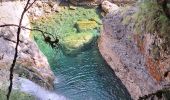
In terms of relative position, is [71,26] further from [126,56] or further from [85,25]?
[126,56]

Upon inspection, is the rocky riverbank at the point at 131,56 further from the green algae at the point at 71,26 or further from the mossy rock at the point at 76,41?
the green algae at the point at 71,26

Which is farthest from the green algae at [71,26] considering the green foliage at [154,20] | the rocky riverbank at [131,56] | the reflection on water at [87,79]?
the green foliage at [154,20]

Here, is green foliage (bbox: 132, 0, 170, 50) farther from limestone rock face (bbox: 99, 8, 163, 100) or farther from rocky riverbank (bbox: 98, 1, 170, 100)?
limestone rock face (bbox: 99, 8, 163, 100)

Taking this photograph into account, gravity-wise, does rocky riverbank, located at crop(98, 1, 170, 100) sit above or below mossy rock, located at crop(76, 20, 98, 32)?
below

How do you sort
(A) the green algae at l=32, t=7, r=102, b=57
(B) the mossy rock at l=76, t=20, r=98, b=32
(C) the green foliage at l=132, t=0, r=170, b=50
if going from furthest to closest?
1. (B) the mossy rock at l=76, t=20, r=98, b=32
2. (A) the green algae at l=32, t=7, r=102, b=57
3. (C) the green foliage at l=132, t=0, r=170, b=50

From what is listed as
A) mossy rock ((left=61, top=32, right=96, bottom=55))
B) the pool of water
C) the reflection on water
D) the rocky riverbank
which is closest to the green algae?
mossy rock ((left=61, top=32, right=96, bottom=55))

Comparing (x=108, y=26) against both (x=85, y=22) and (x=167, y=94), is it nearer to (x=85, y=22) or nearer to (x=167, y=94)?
(x=85, y=22)
